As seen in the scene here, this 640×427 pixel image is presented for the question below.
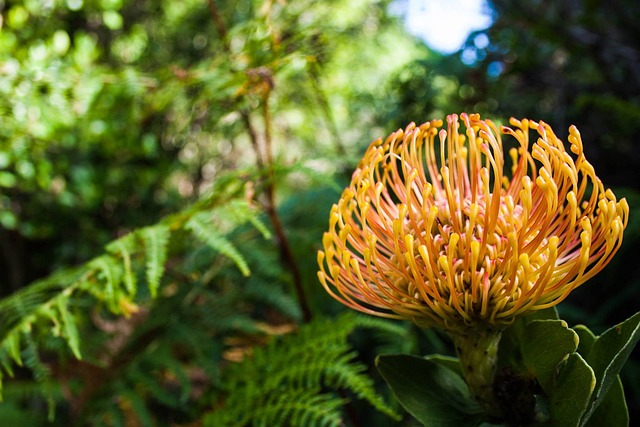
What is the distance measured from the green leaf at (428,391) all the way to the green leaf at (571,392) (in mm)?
91

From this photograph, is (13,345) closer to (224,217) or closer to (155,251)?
(155,251)

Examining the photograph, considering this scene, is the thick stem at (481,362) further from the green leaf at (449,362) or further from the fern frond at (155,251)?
the fern frond at (155,251)

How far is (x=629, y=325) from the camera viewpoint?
1.53ft

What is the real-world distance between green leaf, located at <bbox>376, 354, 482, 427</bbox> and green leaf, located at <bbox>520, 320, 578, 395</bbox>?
8cm

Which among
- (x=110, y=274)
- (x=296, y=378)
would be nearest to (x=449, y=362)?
(x=296, y=378)

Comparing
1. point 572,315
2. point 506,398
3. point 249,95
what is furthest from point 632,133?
point 506,398

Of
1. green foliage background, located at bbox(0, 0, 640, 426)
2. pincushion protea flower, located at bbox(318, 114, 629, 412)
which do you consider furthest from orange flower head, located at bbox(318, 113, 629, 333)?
green foliage background, located at bbox(0, 0, 640, 426)

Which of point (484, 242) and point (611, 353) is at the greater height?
point (484, 242)

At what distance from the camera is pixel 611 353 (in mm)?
488

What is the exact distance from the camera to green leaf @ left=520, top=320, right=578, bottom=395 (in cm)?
50

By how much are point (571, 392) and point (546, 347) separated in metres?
0.05

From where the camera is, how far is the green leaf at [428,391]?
58 centimetres

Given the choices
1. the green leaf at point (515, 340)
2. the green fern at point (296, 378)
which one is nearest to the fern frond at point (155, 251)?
the green fern at point (296, 378)

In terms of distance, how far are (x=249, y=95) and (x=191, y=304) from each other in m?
0.56
